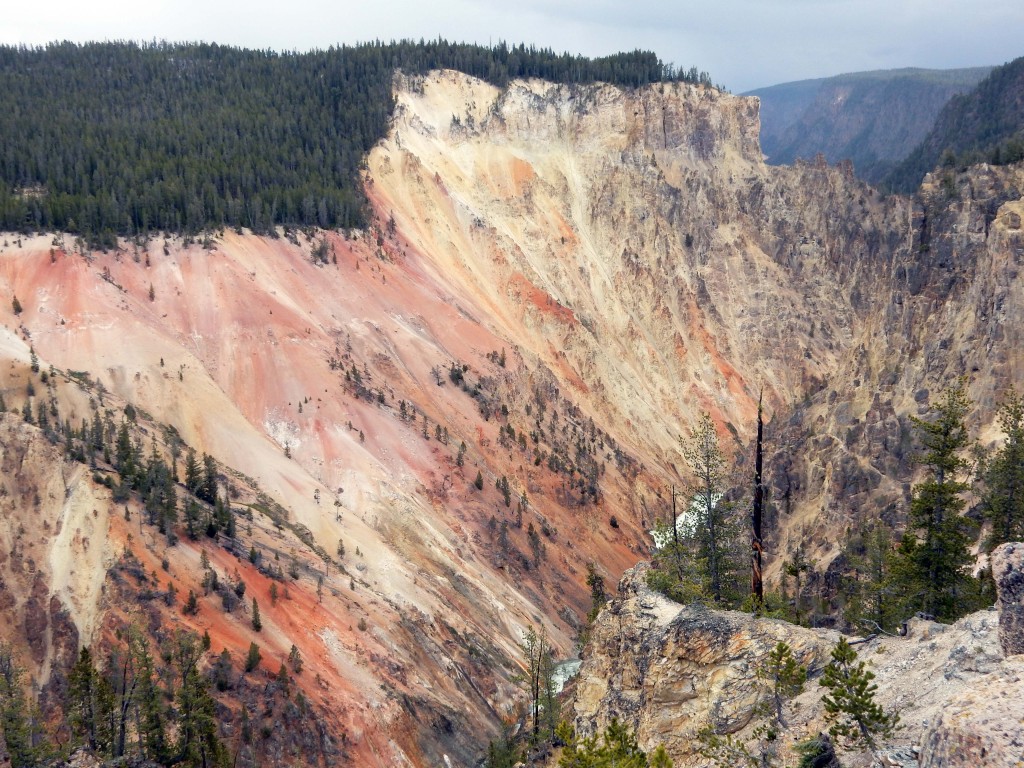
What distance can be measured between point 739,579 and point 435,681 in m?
22.7

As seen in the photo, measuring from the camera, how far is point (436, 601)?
180 ft

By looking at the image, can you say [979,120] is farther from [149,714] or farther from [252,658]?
[149,714]

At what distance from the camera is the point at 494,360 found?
80562mm

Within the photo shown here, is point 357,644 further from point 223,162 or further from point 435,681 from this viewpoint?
point 223,162

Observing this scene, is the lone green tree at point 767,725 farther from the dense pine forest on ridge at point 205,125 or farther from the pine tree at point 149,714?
the dense pine forest on ridge at point 205,125

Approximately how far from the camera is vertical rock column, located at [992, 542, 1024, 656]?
48.1 feet

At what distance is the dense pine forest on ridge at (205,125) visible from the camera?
7569 cm

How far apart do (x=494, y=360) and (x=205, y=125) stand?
131 ft

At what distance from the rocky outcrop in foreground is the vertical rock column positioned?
1.35 feet

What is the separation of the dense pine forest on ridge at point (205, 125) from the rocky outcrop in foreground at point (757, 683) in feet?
190

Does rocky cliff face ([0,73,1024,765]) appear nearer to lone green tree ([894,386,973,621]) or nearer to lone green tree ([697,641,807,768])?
lone green tree ([697,641,807,768])

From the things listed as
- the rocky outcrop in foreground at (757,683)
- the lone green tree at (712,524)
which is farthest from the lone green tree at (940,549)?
the rocky outcrop in foreground at (757,683)

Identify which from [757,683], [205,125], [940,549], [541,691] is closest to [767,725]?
[757,683]

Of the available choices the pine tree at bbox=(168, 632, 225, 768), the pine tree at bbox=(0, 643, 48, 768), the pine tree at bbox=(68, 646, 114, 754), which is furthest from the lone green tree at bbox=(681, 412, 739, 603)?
the pine tree at bbox=(0, 643, 48, 768)
